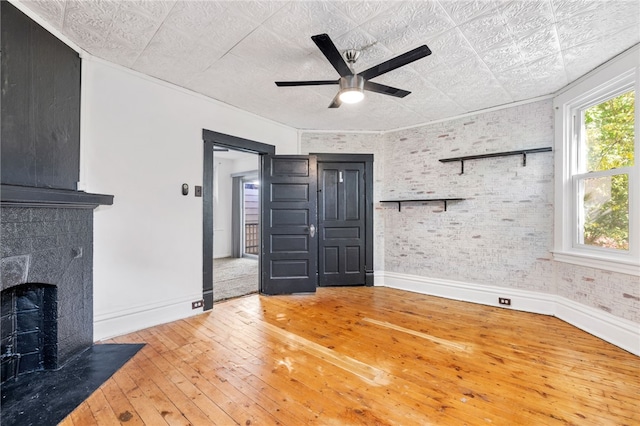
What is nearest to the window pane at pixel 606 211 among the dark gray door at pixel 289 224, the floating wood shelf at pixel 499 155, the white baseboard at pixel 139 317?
the floating wood shelf at pixel 499 155

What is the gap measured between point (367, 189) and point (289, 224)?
60.8 inches

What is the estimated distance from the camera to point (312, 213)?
14.6ft

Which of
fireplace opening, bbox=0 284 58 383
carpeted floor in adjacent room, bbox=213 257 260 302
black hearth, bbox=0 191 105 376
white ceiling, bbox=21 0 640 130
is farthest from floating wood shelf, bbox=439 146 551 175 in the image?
fireplace opening, bbox=0 284 58 383

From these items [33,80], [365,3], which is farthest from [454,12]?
[33,80]

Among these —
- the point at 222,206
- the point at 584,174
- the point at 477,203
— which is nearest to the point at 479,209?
the point at 477,203

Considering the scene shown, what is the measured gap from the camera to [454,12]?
6.77ft

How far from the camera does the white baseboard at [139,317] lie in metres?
2.73

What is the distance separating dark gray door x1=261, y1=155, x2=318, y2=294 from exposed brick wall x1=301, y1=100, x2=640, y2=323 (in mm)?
710

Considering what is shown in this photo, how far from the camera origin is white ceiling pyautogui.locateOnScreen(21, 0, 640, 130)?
2029 millimetres

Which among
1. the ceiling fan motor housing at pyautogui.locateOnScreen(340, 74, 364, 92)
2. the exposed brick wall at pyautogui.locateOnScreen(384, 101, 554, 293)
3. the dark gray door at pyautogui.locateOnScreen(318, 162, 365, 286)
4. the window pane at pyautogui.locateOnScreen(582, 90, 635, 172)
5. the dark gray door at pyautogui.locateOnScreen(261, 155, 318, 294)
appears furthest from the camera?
the dark gray door at pyautogui.locateOnScreen(318, 162, 365, 286)

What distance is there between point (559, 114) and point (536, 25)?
5.56ft

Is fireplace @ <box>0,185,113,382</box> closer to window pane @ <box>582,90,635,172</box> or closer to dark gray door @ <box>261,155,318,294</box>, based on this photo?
dark gray door @ <box>261,155,318,294</box>

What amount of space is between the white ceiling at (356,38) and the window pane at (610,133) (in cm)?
46

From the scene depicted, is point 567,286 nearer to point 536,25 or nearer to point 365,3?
point 536,25
